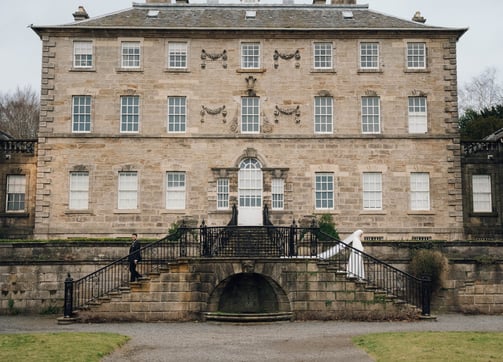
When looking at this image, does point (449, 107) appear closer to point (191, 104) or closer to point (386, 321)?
point (191, 104)

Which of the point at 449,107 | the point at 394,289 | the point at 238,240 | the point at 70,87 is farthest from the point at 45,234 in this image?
the point at 449,107

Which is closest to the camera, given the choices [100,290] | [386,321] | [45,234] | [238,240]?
[386,321]

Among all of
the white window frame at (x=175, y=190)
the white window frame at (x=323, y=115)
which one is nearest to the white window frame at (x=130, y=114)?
the white window frame at (x=175, y=190)

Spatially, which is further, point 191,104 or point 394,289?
point 191,104

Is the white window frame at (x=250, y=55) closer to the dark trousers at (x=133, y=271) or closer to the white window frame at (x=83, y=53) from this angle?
the white window frame at (x=83, y=53)

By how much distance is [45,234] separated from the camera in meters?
32.3

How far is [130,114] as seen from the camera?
110 ft

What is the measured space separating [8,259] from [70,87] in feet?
36.5

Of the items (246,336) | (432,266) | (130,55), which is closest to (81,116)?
(130,55)

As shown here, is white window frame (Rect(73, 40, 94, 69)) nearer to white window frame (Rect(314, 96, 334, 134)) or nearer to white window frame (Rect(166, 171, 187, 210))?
white window frame (Rect(166, 171, 187, 210))

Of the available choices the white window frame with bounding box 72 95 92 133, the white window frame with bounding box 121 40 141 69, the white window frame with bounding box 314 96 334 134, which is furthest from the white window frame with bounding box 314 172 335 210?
the white window frame with bounding box 72 95 92 133

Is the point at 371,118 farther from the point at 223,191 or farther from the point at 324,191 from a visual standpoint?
the point at 223,191

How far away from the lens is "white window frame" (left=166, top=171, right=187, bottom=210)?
32781 mm

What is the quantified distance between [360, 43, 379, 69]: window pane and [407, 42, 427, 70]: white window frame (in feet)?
5.10
